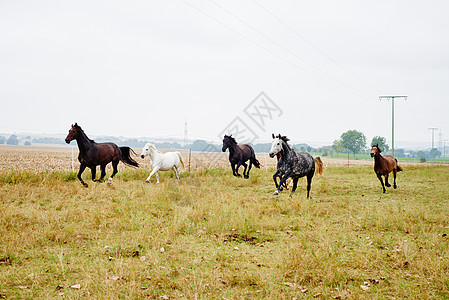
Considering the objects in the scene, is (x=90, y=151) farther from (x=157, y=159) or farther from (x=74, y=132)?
(x=157, y=159)

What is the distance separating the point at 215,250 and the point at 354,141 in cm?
14336

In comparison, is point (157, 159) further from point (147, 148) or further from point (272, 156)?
point (272, 156)

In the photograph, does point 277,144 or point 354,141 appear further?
point 354,141

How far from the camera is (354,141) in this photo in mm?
137875

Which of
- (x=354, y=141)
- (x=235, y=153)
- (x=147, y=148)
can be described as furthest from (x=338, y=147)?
(x=147, y=148)

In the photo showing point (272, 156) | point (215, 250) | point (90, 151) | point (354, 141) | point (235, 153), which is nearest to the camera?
point (215, 250)

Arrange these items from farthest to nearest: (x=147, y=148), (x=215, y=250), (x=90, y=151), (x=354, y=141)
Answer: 1. (x=354, y=141)
2. (x=147, y=148)
3. (x=90, y=151)
4. (x=215, y=250)

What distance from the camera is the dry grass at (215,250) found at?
4.20m

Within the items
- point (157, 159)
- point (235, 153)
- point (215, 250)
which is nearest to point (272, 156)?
point (215, 250)

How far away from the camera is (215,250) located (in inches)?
229

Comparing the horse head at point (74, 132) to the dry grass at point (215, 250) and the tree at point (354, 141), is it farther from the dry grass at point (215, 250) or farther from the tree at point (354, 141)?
the tree at point (354, 141)

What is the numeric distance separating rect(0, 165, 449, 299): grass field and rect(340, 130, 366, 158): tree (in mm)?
136400

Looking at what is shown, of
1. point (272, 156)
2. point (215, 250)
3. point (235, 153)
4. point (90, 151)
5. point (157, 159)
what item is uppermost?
point (90, 151)

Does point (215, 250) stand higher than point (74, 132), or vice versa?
point (74, 132)
